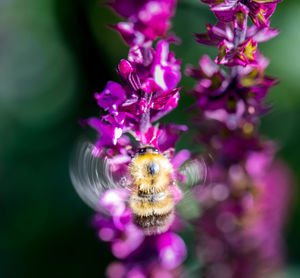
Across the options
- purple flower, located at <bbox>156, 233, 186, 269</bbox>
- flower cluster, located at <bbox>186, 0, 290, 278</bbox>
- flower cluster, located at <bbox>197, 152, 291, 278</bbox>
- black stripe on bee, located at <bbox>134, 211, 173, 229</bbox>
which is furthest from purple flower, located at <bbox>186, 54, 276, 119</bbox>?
purple flower, located at <bbox>156, 233, 186, 269</bbox>

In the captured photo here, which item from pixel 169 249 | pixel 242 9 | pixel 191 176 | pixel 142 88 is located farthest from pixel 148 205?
pixel 242 9

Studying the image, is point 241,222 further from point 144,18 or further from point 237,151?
point 144,18

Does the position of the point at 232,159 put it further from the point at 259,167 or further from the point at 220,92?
the point at 220,92

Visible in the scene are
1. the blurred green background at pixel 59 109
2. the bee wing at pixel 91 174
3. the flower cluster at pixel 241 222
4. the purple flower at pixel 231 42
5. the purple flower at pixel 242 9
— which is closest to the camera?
the purple flower at pixel 242 9

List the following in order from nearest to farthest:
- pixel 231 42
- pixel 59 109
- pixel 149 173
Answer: pixel 231 42 → pixel 149 173 → pixel 59 109

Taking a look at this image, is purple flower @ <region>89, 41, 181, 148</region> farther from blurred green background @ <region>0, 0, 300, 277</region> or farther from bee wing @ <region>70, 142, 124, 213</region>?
blurred green background @ <region>0, 0, 300, 277</region>

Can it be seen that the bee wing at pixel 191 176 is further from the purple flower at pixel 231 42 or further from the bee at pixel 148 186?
the purple flower at pixel 231 42

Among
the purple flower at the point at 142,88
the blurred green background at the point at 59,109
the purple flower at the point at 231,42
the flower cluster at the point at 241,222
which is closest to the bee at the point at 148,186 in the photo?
the purple flower at the point at 142,88

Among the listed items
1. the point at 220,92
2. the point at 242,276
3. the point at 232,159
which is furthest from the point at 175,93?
the point at 242,276
